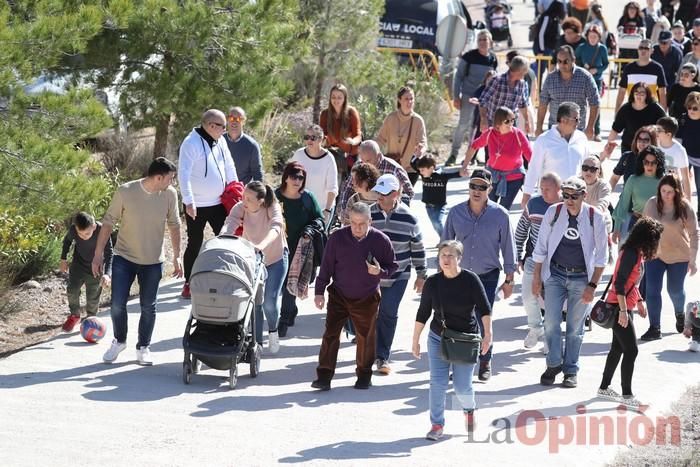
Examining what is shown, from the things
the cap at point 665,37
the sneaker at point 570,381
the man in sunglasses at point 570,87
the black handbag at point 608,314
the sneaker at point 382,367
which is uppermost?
the cap at point 665,37

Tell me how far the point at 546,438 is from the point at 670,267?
3.11 meters

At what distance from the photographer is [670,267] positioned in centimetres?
1139

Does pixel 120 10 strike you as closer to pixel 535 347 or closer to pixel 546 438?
pixel 535 347

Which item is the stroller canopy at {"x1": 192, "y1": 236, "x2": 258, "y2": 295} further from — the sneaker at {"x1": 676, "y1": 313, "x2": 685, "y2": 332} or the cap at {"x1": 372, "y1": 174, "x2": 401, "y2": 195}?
the sneaker at {"x1": 676, "y1": 313, "x2": 685, "y2": 332}

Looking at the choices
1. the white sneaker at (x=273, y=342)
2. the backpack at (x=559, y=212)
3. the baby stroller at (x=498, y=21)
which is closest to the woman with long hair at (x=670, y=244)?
the backpack at (x=559, y=212)

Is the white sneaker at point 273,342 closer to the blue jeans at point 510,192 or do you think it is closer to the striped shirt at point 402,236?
the striped shirt at point 402,236

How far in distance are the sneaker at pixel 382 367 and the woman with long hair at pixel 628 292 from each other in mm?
1740

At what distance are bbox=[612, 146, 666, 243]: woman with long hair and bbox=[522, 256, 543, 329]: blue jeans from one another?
1310 mm

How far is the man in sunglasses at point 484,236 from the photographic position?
10.1 meters

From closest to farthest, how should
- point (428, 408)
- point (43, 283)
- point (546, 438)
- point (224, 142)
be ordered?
point (546, 438)
point (428, 408)
point (224, 142)
point (43, 283)

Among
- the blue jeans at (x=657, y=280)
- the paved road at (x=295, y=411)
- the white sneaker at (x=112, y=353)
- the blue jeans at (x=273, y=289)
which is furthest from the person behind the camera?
the blue jeans at (x=657, y=280)

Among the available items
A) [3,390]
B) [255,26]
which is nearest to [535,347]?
[3,390]

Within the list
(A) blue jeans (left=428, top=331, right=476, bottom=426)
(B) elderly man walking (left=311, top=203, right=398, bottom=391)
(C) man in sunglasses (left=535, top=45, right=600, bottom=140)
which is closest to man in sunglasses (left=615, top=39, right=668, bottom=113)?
(C) man in sunglasses (left=535, top=45, right=600, bottom=140)

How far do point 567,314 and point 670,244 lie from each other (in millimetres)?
1721
